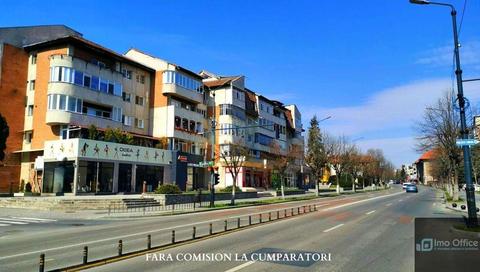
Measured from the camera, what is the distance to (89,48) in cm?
4725

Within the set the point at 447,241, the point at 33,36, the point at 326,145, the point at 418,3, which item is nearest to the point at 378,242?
the point at 447,241

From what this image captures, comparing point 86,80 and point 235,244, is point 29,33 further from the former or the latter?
point 235,244

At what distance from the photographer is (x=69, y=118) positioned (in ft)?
141

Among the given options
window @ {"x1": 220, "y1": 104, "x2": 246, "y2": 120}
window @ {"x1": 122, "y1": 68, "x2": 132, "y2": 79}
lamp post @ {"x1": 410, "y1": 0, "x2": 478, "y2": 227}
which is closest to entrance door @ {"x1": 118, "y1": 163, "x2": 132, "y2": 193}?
window @ {"x1": 122, "y1": 68, "x2": 132, "y2": 79}

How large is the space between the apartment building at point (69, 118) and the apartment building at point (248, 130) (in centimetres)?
1302

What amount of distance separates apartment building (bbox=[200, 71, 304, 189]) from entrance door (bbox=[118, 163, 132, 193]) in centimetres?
1484

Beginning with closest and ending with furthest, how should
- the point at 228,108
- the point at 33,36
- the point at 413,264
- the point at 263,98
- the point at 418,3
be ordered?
the point at 413,264, the point at 418,3, the point at 33,36, the point at 228,108, the point at 263,98

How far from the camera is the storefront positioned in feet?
134

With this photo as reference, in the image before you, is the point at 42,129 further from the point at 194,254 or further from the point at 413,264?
the point at 413,264

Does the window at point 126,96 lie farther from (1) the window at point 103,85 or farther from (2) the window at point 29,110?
(2) the window at point 29,110

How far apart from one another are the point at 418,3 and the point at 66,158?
33789mm

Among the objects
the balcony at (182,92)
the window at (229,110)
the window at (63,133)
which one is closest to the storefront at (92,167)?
the window at (63,133)

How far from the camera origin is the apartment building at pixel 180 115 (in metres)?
55.6

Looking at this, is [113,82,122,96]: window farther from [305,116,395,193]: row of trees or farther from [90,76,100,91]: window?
[305,116,395,193]: row of trees
